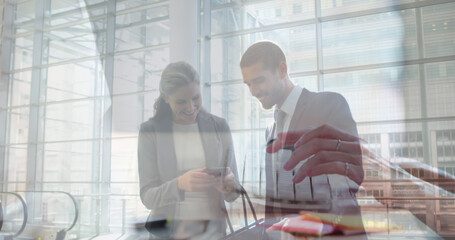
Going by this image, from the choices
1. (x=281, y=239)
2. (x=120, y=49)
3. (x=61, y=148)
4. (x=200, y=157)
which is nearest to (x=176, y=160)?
(x=200, y=157)

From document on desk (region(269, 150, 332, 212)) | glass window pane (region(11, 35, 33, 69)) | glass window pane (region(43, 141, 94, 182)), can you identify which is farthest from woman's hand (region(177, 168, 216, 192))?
glass window pane (region(43, 141, 94, 182))

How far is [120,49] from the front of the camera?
1.05 metres

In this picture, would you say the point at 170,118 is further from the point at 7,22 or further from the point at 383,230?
the point at 7,22

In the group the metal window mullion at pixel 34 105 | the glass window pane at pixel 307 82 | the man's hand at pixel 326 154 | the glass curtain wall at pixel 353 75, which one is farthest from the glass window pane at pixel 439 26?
the metal window mullion at pixel 34 105

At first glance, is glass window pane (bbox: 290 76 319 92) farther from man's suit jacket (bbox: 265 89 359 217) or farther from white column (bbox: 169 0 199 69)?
white column (bbox: 169 0 199 69)

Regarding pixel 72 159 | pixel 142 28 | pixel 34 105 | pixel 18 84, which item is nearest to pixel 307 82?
pixel 142 28

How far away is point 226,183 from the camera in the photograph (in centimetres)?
50

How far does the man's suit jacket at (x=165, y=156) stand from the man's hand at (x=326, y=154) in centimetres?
16

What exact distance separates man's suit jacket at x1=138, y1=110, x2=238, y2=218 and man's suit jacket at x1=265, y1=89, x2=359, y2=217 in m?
0.12

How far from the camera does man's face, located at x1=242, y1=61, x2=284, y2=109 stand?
1.45 feet

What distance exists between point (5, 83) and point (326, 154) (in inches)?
52.2

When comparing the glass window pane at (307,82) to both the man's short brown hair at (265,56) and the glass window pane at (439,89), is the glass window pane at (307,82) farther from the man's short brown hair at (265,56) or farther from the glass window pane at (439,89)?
the glass window pane at (439,89)

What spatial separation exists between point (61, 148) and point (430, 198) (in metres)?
2.80

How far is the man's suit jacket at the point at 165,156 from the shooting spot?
542mm
